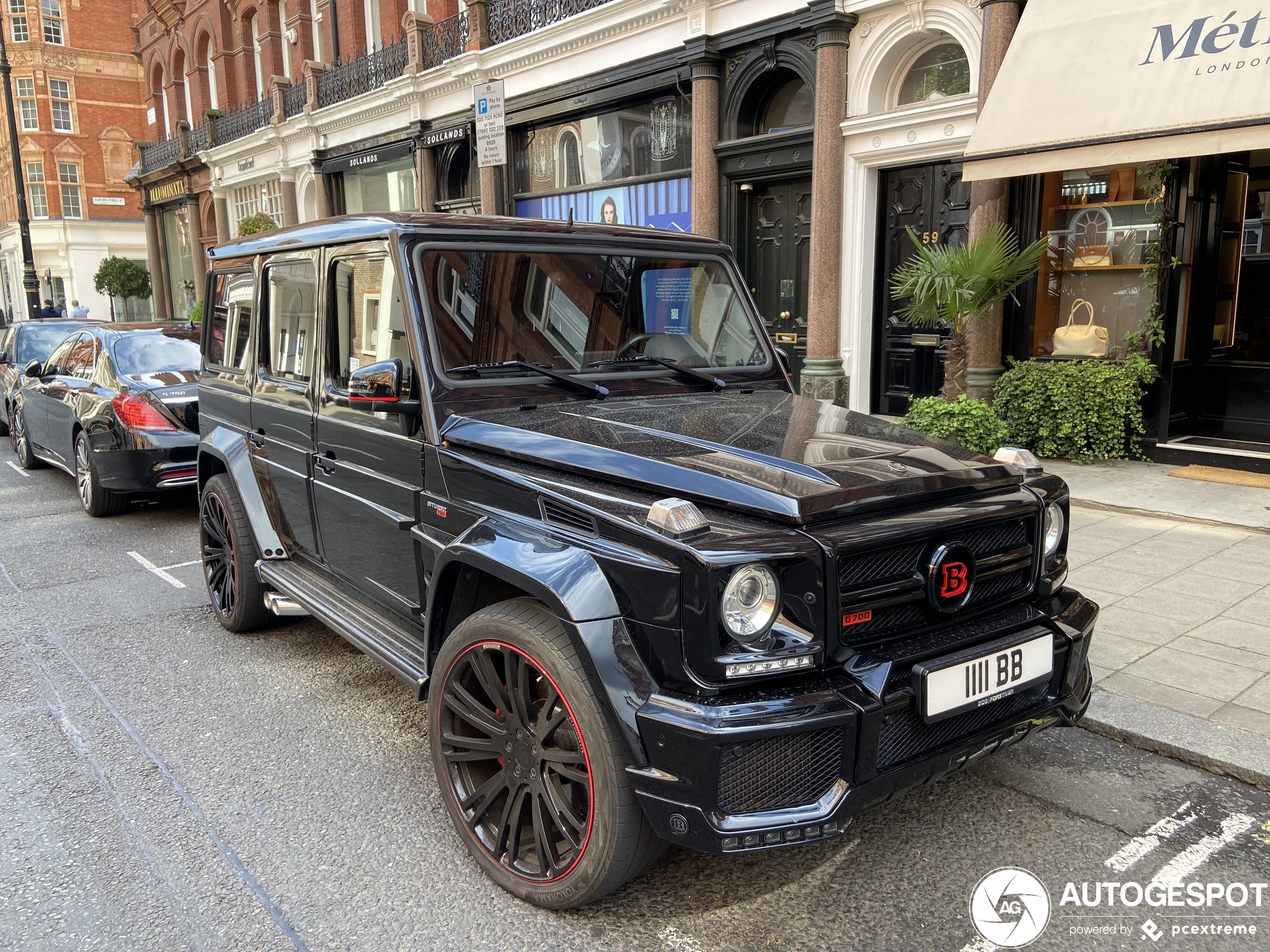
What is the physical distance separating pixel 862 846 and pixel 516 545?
1551 millimetres

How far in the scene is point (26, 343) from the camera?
12.1 meters

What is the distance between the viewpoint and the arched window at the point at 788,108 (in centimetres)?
1161

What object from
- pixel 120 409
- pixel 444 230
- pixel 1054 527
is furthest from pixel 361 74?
pixel 1054 527

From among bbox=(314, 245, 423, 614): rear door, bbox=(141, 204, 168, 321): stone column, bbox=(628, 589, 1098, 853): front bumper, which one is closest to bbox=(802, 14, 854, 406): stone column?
bbox=(314, 245, 423, 614): rear door

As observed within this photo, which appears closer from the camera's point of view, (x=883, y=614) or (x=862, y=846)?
(x=883, y=614)

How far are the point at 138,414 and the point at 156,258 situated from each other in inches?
1148

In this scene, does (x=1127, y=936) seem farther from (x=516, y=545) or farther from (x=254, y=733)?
(x=254, y=733)

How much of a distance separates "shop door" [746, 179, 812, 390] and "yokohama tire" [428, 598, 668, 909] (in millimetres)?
9244

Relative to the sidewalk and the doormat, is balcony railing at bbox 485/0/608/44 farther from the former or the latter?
the sidewalk

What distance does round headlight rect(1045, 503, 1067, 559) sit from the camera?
307 centimetres

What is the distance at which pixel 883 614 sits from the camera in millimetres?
2529

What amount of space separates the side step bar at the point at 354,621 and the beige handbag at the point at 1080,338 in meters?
7.74

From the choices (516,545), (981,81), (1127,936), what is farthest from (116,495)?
(981,81)

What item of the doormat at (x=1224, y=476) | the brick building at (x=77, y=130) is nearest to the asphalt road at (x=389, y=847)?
the doormat at (x=1224, y=476)
